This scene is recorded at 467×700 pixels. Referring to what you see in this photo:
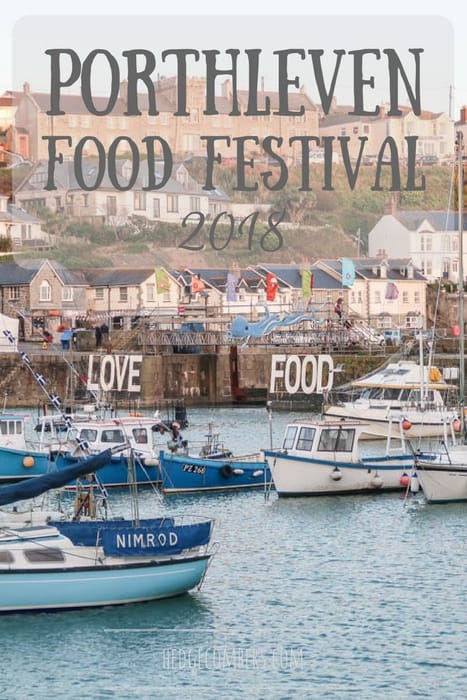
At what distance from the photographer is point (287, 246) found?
139 meters

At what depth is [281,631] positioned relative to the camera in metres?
25.2

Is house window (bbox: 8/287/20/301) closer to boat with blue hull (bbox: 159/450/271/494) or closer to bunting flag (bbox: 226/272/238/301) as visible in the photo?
bunting flag (bbox: 226/272/238/301)

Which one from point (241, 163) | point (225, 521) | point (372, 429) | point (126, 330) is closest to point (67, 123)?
point (241, 163)

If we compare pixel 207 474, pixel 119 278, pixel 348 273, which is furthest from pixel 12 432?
pixel 119 278

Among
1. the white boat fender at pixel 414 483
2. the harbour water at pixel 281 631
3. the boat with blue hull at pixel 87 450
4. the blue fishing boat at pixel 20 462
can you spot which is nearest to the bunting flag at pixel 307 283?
the boat with blue hull at pixel 87 450

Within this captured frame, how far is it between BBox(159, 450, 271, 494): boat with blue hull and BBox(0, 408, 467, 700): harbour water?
5415 millimetres

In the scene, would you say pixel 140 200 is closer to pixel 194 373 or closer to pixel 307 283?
pixel 307 283

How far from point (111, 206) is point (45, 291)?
4423cm

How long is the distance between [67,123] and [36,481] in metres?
126

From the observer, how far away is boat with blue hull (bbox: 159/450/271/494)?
39.1 m

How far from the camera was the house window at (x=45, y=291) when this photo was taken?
3374 inches

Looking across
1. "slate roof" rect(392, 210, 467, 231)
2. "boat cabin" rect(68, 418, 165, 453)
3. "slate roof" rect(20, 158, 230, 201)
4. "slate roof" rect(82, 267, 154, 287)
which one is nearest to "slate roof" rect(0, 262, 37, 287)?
"slate roof" rect(82, 267, 154, 287)

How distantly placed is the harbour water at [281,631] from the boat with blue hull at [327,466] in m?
3.80

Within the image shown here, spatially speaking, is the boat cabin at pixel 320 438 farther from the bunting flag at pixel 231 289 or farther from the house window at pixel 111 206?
the house window at pixel 111 206
